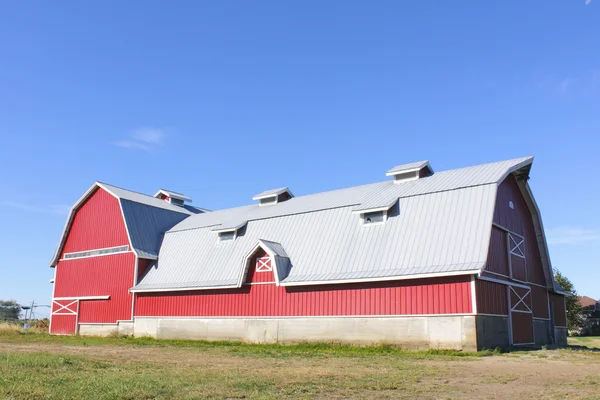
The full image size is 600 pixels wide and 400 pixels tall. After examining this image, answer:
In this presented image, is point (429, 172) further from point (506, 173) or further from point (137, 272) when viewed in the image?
point (137, 272)

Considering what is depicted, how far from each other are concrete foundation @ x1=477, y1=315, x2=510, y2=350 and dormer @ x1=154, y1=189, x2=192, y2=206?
30497 millimetres

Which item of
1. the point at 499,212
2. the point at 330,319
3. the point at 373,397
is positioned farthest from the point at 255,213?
the point at 373,397

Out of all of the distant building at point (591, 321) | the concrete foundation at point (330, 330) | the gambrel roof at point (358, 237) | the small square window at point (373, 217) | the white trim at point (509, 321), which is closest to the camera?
the concrete foundation at point (330, 330)

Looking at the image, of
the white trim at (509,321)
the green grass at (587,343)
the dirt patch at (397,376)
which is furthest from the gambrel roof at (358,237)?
the green grass at (587,343)

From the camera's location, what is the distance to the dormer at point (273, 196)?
3800 centimetres

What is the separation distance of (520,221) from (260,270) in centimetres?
1499

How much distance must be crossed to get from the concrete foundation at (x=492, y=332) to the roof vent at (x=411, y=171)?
9.43 meters

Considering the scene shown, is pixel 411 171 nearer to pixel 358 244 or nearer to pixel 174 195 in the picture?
pixel 358 244

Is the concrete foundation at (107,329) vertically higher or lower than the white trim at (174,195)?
lower

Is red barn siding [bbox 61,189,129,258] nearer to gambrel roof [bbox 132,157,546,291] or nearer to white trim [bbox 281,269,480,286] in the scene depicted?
gambrel roof [bbox 132,157,546,291]

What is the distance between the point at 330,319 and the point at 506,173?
11496 millimetres

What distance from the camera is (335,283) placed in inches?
1069

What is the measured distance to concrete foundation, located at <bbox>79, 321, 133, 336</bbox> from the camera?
3659cm

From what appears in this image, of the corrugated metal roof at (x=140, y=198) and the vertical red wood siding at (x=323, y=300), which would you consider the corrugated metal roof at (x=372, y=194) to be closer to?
the corrugated metal roof at (x=140, y=198)
